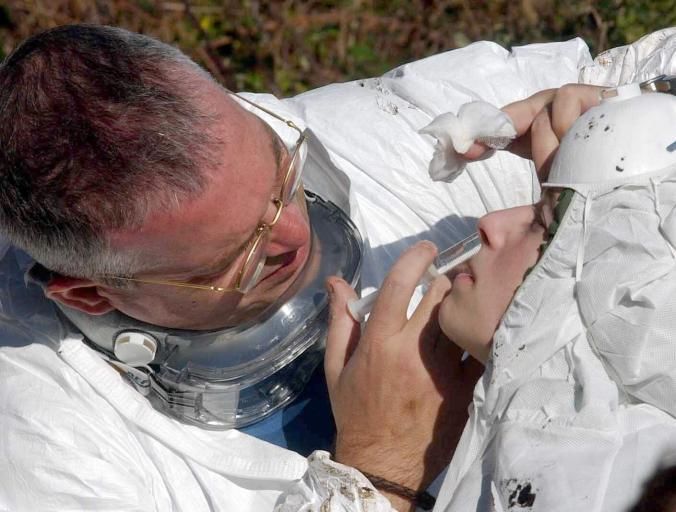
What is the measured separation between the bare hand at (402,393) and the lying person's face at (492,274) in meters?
0.13

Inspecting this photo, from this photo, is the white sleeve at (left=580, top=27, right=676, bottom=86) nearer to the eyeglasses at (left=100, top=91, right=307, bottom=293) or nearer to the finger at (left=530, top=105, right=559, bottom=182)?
the finger at (left=530, top=105, right=559, bottom=182)

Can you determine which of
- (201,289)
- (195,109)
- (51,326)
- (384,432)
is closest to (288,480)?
(384,432)

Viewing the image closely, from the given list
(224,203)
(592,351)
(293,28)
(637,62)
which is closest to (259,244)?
(224,203)

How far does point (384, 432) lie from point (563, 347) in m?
0.43

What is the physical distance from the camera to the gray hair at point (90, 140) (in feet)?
4.24

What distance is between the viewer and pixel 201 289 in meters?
1.54

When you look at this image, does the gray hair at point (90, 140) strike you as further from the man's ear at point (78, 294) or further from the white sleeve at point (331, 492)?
the white sleeve at point (331, 492)

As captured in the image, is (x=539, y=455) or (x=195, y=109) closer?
(x=539, y=455)

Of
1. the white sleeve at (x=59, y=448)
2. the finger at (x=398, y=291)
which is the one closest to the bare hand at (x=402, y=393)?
the finger at (x=398, y=291)

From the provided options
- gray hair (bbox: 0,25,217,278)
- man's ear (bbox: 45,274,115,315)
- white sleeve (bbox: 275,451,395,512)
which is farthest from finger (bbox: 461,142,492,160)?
man's ear (bbox: 45,274,115,315)

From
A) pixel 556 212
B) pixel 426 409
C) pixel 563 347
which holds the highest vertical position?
pixel 556 212

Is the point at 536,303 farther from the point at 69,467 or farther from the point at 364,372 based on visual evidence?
the point at 69,467

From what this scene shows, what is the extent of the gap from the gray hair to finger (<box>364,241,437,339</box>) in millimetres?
350

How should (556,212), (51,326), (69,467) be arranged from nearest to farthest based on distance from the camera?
(556,212) < (69,467) < (51,326)
